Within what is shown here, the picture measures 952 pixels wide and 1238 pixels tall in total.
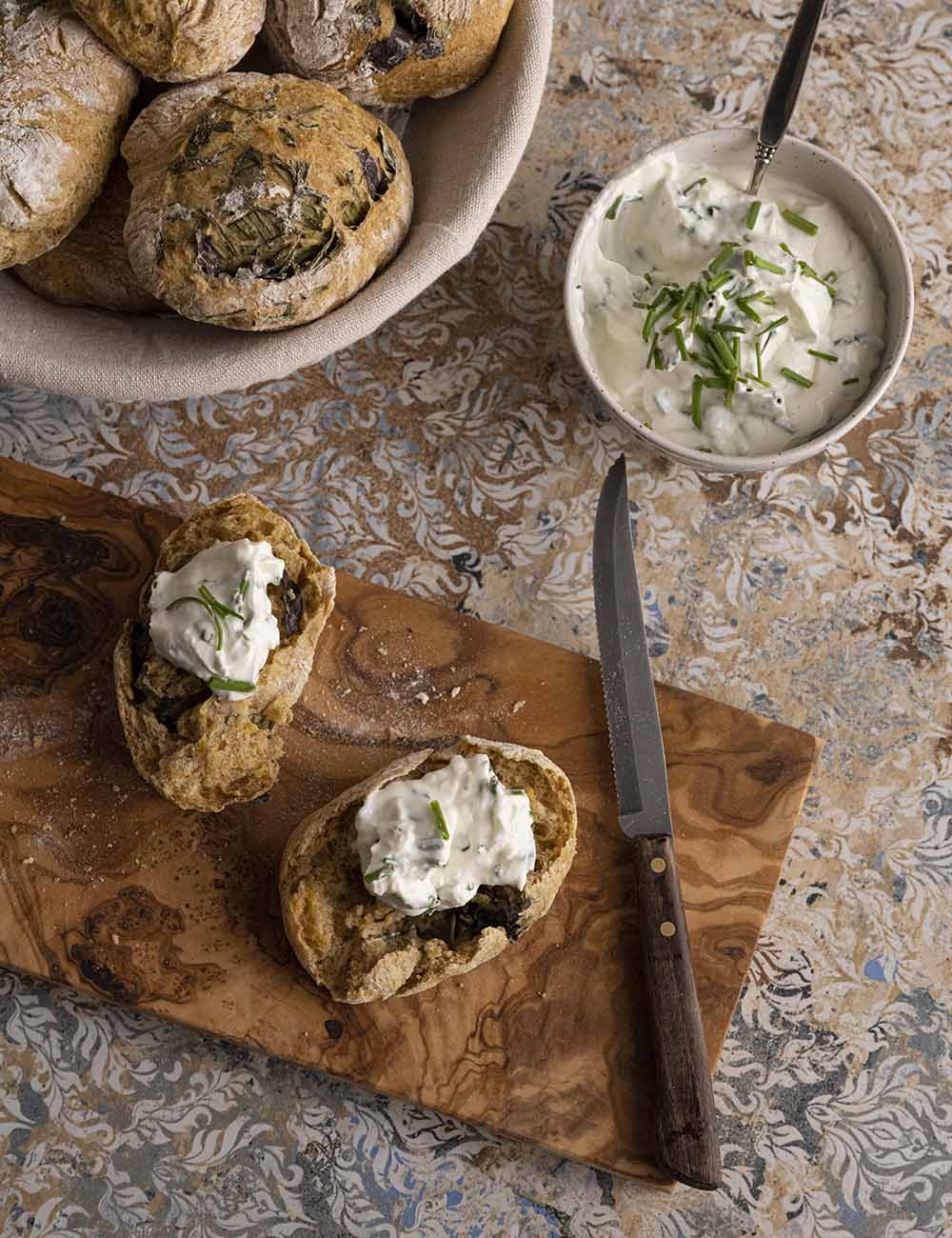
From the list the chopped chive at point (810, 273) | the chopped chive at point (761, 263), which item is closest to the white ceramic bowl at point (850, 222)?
the chopped chive at point (810, 273)

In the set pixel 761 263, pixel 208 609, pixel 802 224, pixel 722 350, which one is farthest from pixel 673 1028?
pixel 802 224

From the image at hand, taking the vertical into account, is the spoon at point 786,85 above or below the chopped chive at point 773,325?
above

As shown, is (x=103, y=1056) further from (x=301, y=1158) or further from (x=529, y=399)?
(x=529, y=399)

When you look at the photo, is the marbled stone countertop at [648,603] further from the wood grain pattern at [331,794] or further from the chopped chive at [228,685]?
the chopped chive at [228,685]

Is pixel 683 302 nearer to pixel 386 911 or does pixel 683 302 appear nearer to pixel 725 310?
pixel 725 310

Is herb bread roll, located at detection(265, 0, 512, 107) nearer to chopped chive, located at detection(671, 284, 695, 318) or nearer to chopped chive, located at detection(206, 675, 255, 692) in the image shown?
chopped chive, located at detection(671, 284, 695, 318)

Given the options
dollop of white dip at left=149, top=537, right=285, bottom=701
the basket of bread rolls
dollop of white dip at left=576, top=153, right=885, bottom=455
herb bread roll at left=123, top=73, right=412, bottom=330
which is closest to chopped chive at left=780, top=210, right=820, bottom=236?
dollop of white dip at left=576, top=153, right=885, bottom=455

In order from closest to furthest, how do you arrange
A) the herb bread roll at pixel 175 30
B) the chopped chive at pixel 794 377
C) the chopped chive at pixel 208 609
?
the herb bread roll at pixel 175 30 → the chopped chive at pixel 208 609 → the chopped chive at pixel 794 377

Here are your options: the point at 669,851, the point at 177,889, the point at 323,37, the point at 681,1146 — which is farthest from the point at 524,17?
the point at 681,1146
